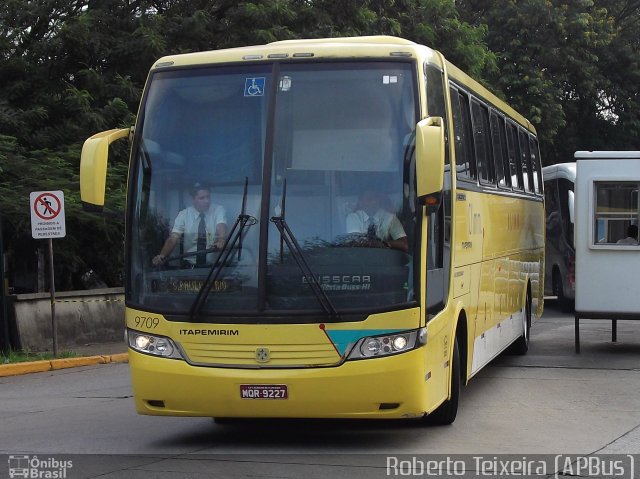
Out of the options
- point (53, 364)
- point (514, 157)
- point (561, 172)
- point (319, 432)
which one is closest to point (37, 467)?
point (319, 432)

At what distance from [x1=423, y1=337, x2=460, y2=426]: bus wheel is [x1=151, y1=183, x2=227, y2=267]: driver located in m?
2.62

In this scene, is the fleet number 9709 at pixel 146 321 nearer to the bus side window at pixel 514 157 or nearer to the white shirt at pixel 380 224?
the white shirt at pixel 380 224

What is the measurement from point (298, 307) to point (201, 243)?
93 centimetres

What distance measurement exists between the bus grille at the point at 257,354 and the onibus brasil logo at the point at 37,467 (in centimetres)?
126

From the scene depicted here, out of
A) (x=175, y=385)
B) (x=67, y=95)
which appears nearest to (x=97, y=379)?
(x=175, y=385)

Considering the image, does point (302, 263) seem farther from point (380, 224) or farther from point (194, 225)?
point (194, 225)

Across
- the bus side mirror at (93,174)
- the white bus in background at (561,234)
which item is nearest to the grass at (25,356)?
the bus side mirror at (93,174)

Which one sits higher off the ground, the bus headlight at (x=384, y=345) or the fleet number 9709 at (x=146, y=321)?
the fleet number 9709 at (x=146, y=321)

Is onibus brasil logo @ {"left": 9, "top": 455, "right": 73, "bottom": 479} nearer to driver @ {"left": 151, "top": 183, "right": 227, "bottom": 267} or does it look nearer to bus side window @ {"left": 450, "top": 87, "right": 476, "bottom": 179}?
driver @ {"left": 151, "top": 183, "right": 227, "bottom": 267}

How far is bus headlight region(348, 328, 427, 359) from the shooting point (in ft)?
28.9

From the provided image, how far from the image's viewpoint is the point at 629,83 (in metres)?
40.8

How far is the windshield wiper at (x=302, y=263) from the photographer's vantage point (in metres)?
8.82

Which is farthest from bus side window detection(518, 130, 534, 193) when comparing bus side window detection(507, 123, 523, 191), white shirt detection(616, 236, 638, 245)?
white shirt detection(616, 236, 638, 245)

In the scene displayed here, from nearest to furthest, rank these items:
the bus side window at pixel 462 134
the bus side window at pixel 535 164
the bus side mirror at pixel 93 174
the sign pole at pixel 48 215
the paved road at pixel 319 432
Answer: the paved road at pixel 319 432 → the bus side mirror at pixel 93 174 → the bus side window at pixel 462 134 → the sign pole at pixel 48 215 → the bus side window at pixel 535 164
